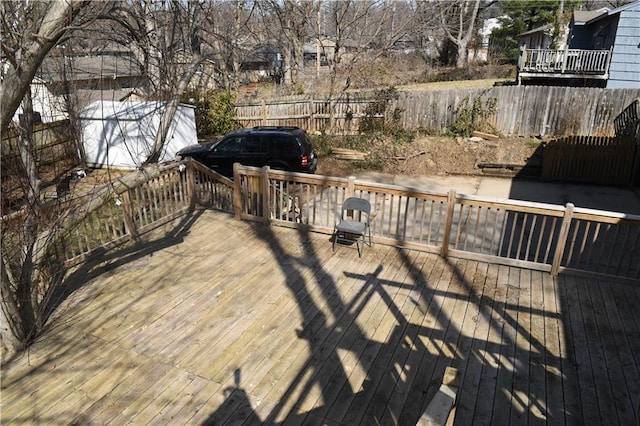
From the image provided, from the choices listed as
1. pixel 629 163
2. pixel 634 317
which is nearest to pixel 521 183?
pixel 629 163

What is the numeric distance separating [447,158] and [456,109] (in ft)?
8.19

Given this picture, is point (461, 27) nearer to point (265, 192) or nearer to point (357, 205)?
point (265, 192)

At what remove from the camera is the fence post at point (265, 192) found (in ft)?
22.9

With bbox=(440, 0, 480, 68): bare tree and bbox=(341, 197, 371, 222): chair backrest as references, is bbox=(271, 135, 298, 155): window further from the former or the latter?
bbox=(440, 0, 480, 68): bare tree

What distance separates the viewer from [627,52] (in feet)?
52.3

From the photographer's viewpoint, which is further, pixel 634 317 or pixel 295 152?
pixel 295 152

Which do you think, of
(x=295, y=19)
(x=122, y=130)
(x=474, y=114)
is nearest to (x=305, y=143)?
(x=122, y=130)

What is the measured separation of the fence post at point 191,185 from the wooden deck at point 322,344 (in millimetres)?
1939

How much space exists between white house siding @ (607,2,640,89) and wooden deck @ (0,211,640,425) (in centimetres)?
1476

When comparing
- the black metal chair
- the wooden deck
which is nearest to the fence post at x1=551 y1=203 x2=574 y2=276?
the wooden deck

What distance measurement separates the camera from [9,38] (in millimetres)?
3590

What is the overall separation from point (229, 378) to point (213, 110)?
12963 mm

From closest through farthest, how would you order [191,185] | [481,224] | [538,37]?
1. [191,185]
2. [481,224]
3. [538,37]

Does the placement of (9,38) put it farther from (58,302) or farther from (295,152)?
(295,152)
